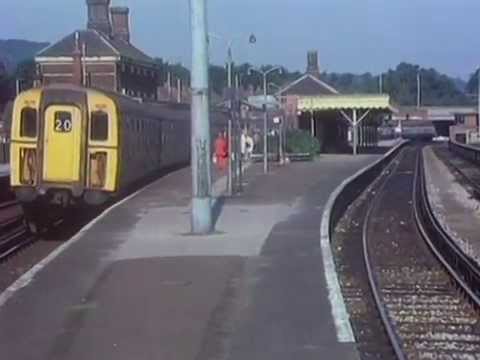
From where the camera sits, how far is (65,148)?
2408 cm

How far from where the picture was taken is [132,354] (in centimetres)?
999

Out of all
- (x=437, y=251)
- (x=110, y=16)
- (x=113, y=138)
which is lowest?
(x=437, y=251)

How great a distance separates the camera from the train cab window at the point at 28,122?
24297 mm

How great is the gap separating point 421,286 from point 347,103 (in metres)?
58.9

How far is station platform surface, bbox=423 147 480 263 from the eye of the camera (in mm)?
26031

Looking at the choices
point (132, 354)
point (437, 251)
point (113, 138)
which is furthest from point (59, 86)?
point (132, 354)

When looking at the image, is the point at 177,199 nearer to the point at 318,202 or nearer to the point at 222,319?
the point at 318,202

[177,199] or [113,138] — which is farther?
[177,199]

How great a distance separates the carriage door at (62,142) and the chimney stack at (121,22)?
6178 cm

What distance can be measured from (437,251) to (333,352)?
1375 centimetres

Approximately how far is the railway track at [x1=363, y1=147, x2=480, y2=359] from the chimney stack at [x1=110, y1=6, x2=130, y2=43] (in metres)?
54.0

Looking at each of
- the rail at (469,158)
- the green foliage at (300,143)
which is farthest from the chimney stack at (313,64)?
the green foliage at (300,143)

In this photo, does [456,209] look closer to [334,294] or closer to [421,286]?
[421,286]

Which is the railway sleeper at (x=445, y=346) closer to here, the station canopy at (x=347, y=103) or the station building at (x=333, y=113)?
the station building at (x=333, y=113)
